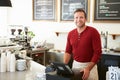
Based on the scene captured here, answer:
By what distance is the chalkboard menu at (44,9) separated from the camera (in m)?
5.02

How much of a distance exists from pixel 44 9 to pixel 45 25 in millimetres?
364

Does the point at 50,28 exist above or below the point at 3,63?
above

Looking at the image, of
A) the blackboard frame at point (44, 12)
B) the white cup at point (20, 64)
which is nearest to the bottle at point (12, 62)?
the white cup at point (20, 64)

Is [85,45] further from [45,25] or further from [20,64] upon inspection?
[45,25]

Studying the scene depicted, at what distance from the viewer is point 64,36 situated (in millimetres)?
4961

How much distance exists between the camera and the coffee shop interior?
14.0 feet

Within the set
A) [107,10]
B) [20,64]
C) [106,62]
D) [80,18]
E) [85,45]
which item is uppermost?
[107,10]

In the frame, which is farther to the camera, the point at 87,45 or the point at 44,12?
the point at 44,12

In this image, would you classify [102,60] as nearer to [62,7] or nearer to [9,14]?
[62,7]

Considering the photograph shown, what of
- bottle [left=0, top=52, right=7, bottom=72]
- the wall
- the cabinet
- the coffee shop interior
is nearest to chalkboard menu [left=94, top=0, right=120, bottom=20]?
the coffee shop interior

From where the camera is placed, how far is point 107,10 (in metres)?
4.35

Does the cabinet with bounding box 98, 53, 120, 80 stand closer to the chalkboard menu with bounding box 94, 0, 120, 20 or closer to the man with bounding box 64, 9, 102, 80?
the chalkboard menu with bounding box 94, 0, 120, 20

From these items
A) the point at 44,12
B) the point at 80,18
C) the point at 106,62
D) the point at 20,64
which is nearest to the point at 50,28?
the point at 44,12

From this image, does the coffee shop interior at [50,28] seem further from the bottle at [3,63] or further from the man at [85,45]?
the bottle at [3,63]
